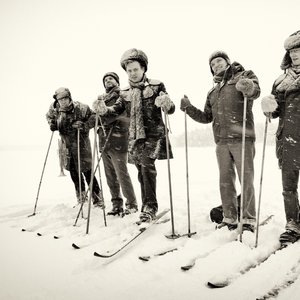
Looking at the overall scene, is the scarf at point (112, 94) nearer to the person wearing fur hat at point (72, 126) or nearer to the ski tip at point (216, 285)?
the person wearing fur hat at point (72, 126)

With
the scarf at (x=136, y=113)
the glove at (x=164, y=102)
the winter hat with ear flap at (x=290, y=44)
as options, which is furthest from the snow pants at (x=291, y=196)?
the scarf at (x=136, y=113)

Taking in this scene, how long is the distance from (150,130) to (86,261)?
78.8 inches

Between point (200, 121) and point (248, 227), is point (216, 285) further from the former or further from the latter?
point (200, 121)

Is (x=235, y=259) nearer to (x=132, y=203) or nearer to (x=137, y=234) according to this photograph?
(x=137, y=234)

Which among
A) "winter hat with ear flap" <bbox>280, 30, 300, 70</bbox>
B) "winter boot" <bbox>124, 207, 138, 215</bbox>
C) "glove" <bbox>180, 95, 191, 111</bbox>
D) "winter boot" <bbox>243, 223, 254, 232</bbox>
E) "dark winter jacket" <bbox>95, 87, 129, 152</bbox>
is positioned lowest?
"winter boot" <bbox>124, 207, 138, 215</bbox>

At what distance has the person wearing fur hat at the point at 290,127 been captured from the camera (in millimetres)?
2975

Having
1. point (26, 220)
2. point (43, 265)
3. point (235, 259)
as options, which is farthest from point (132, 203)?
point (235, 259)

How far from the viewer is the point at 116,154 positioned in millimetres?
4656

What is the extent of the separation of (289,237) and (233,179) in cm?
94

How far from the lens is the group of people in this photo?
3.05 metres

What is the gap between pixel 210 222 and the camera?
3.99m

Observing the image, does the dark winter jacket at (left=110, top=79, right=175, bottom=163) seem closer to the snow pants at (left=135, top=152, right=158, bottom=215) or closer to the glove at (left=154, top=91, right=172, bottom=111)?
the snow pants at (left=135, top=152, right=158, bottom=215)

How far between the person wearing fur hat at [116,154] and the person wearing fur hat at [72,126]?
46 centimetres

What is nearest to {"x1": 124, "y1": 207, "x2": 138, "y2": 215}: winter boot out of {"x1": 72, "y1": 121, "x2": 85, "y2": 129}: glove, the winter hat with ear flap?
{"x1": 72, "y1": 121, "x2": 85, "y2": 129}: glove
